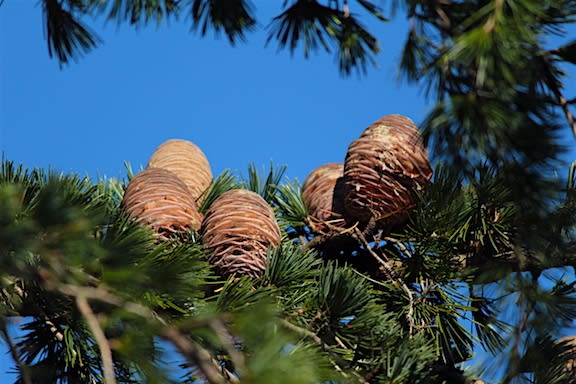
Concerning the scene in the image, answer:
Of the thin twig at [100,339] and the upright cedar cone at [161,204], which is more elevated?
the upright cedar cone at [161,204]

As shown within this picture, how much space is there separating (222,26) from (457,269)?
2.10 ft

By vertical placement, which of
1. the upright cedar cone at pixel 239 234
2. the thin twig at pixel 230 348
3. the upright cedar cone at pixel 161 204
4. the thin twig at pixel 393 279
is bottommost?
the thin twig at pixel 230 348

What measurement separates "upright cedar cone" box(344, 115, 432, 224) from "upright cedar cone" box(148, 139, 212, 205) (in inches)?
15.6

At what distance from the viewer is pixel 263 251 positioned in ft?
6.39

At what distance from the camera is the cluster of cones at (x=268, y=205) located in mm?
1928

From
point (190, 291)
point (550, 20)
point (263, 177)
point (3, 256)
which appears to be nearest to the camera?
point (3, 256)

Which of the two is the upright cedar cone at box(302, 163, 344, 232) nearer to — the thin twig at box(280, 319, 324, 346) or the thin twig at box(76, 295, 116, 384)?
the thin twig at box(280, 319, 324, 346)

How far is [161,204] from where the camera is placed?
1989 mm

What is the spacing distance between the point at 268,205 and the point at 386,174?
25 cm

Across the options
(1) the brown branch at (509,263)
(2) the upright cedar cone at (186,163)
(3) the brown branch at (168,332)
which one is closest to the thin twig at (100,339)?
(3) the brown branch at (168,332)

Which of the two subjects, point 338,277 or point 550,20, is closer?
point 550,20

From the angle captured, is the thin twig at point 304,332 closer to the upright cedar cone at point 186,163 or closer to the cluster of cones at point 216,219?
the cluster of cones at point 216,219

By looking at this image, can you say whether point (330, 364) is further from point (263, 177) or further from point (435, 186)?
point (263, 177)

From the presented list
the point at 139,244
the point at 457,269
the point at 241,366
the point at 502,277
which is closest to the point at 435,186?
the point at 457,269
